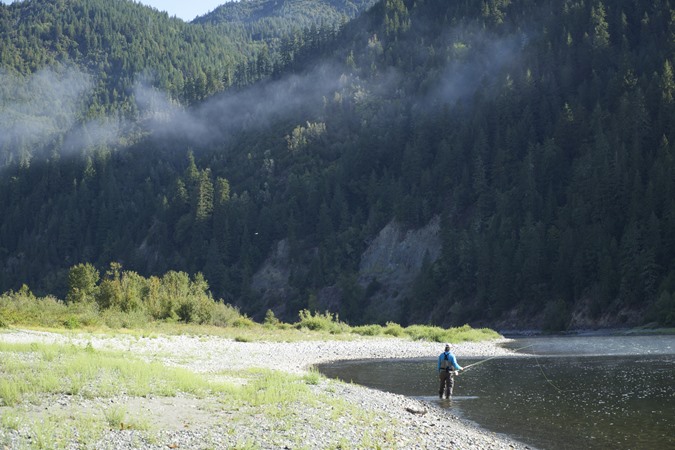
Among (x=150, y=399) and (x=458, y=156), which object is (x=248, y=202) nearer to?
(x=458, y=156)

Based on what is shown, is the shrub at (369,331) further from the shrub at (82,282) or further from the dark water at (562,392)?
the shrub at (82,282)

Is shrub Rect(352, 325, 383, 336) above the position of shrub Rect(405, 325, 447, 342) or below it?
below

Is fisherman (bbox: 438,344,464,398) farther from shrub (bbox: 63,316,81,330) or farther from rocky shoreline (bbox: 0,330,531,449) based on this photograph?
shrub (bbox: 63,316,81,330)

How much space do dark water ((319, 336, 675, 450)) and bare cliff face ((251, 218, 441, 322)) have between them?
65.3 metres

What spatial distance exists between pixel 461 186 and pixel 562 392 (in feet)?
325

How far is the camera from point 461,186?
5084 inches

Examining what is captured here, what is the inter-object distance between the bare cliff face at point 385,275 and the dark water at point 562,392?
214 feet

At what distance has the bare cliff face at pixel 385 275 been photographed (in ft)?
387

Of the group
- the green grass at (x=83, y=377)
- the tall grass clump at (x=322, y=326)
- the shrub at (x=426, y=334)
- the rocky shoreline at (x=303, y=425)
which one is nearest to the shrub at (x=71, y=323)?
the tall grass clump at (x=322, y=326)

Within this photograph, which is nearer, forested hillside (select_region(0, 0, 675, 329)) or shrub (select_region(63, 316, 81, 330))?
shrub (select_region(63, 316, 81, 330))

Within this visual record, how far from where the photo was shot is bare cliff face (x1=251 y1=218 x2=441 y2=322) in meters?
118

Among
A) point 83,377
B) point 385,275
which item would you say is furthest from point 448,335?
point 385,275

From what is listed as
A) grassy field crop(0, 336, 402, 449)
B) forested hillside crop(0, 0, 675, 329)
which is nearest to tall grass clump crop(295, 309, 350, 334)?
forested hillside crop(0, 0, 675, 329)

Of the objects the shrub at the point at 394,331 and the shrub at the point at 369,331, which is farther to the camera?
the shrub at the point at 369,331
